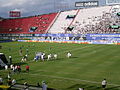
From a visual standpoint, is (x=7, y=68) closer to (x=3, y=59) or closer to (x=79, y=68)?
(x=3, y=59)

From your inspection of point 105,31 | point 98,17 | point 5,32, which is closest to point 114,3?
point 98,17

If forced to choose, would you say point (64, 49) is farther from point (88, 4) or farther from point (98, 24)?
point (88, 4)

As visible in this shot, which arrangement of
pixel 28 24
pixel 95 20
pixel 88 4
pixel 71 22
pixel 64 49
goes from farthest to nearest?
pixel 28 24, pixel 88 4, pixel 71 22, pixel 95 20, pixel 64 49

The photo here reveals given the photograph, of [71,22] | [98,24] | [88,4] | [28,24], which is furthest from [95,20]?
[28,24]

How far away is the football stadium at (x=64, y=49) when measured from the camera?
2703 centimetres

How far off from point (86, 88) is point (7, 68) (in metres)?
16.6

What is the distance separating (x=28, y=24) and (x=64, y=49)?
244 ft

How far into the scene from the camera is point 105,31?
95.6 m

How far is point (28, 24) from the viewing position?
13225 cm

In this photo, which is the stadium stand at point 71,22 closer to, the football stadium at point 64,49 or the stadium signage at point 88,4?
the football stadium at point 64,49

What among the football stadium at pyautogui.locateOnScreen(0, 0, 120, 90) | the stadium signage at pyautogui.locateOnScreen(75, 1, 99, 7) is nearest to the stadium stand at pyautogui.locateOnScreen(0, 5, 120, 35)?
the football stadium at pyautogui.locateOnScreen(0, 0, 120, 90)

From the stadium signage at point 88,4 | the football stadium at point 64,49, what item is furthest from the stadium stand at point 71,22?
the stadium signage at point 88,4

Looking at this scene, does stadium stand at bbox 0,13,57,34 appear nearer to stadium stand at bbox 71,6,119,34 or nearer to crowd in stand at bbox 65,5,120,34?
stadium stand at bbox 71,6,119,34

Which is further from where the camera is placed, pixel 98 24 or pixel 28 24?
pixel 28 24
